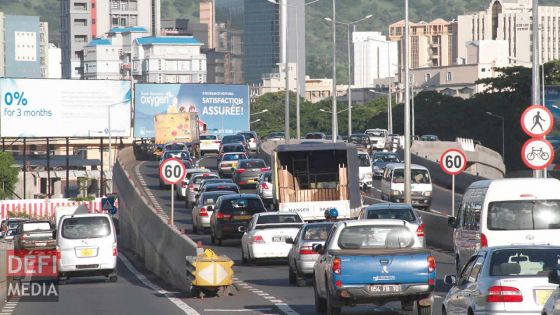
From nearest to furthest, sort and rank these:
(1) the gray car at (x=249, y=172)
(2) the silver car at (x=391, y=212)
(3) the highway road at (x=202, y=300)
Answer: (3) the highway road at (x=202, y=300) < (2) the silver car at (x=391, y=212) < (1) the gray car at (x=249, y=172)

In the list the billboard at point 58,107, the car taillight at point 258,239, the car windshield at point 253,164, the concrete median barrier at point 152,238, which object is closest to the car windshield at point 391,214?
the car taillight at point 258,239

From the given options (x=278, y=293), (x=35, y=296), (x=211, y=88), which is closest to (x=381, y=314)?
(x=278, y=293)

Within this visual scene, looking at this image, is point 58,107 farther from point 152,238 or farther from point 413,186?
point 152,238

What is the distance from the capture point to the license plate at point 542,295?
1670 centimetres

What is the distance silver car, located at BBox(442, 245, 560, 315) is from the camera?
16.7 meters

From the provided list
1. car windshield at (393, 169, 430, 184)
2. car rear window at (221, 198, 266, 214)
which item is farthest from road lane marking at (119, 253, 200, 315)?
car windshield at (393, 169, 430, 184)

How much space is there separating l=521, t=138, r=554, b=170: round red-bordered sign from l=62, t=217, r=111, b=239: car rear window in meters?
11.2

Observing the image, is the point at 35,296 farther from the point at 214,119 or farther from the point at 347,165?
the point at 214,119

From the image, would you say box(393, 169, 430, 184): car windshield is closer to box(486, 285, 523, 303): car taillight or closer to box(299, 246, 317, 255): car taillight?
box(299, 246, 317, 255): car taillight

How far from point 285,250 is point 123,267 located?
31.4ft

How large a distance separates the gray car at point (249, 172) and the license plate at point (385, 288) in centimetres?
4548

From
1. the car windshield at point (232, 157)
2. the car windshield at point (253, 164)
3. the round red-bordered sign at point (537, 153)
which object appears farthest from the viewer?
the car windshield at point (232, 157)

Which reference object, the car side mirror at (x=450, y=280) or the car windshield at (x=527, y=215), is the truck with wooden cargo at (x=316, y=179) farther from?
the car side mirror at (x=450, y=280)

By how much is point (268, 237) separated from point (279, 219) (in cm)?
102
